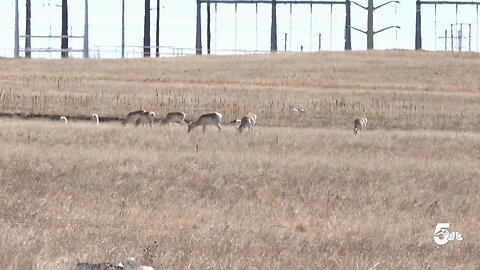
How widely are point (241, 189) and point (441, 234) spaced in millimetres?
6167

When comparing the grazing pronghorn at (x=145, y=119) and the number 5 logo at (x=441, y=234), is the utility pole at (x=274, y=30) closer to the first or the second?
the grazing pronghorn at (x=145, y=119)

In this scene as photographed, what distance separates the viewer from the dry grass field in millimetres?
12164

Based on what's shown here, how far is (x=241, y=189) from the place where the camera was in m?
20.8

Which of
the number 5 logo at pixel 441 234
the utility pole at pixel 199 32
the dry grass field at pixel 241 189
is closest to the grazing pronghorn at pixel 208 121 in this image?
the dry grass field at pixel 241 189

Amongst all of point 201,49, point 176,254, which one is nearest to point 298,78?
point 201,49

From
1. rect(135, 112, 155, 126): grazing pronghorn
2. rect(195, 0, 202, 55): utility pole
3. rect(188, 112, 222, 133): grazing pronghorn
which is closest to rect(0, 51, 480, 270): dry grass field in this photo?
rect(188, 112, 222, 133): grazing pronghorn

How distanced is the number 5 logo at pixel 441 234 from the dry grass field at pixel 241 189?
0.40 ft

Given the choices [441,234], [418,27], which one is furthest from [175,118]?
[418,27]

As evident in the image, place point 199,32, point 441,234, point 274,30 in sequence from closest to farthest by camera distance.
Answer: point 441,234, point 199,32, point 274,30

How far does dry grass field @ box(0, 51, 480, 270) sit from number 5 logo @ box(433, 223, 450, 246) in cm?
12

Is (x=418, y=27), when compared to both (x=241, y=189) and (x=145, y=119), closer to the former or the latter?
(x=145, y=119)

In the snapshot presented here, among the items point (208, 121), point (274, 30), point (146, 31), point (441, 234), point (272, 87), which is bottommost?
point (441, 234)

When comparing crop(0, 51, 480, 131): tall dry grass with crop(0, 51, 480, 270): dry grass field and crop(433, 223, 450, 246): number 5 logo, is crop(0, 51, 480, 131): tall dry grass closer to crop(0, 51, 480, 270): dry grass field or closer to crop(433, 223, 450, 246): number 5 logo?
crop(0, 51, 480, 270): dry grass field

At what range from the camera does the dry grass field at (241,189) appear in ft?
39.9
